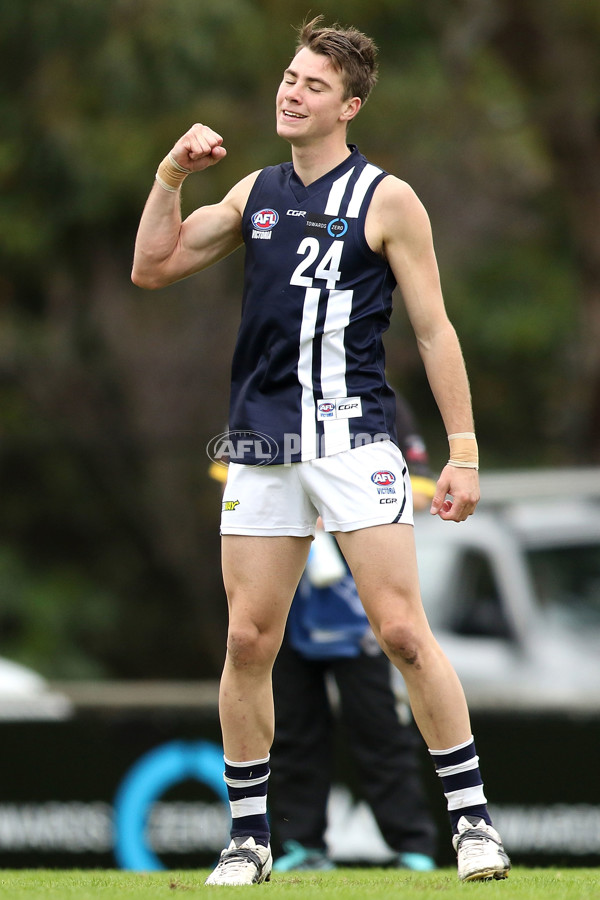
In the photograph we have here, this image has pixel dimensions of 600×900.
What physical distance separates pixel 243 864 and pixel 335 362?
154 centimetres

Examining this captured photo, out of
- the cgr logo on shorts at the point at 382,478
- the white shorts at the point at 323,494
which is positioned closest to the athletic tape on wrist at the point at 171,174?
the white shorts at the point at 323,494

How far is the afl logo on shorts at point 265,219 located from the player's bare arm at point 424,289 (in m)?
0.30

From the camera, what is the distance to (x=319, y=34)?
433cm

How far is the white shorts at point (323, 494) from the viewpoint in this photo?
4.14m

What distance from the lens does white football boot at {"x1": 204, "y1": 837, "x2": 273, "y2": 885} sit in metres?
4.19

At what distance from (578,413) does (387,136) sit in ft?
12.5

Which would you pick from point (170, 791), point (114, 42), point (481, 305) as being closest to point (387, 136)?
point (481, 305)

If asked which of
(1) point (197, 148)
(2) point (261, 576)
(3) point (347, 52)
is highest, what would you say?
(3) point (347, 52)

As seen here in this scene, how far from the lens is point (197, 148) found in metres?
4.29

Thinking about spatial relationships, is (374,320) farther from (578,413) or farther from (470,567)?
(578,413)

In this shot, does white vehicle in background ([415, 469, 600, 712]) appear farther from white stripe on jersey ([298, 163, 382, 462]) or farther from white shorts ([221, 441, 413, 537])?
white stripe on jersey ([298, 163, 382, 462])

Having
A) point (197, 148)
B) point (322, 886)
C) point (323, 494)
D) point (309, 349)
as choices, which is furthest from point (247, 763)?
point (197, 148)

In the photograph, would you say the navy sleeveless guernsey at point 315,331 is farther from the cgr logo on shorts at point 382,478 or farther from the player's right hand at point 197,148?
the player's right hand at point 197,148

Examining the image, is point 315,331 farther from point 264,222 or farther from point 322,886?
point 322,886
